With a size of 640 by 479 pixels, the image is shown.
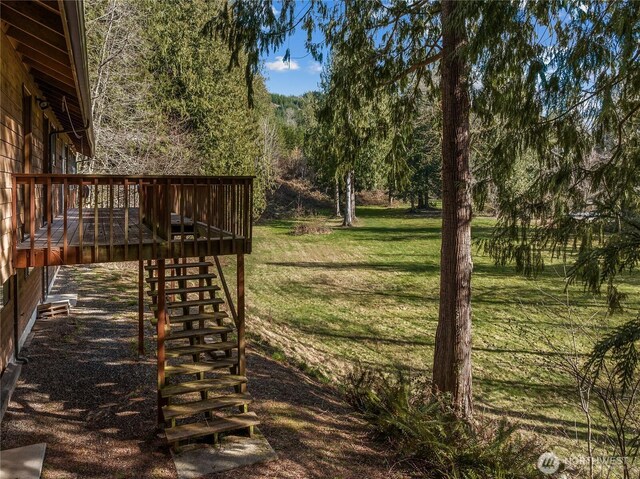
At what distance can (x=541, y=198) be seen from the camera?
5.10 meters

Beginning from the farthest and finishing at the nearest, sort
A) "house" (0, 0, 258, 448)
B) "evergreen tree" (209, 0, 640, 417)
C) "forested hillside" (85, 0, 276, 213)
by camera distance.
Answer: "forested hillside" (85, 0, 276, 213), "house" (0, 0, 258, 448), "evergreen tree" (209, 0, 640, 417)

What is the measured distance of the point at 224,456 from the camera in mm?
4812

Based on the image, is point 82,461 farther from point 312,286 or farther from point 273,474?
point 312,286

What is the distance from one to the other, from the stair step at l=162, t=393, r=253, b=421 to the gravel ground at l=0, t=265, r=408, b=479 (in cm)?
38

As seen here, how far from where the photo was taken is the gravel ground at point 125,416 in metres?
4.61

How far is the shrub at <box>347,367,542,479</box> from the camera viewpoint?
189 inches

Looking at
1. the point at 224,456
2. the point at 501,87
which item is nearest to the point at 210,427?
the point at 224,456

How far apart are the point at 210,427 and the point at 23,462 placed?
174 centimetres

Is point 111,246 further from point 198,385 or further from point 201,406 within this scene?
point 201,406

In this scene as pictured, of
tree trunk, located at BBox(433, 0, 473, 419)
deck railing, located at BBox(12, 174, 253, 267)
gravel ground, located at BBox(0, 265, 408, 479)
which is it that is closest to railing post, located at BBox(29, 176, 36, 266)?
deck railing, located at BBox(12, 174, 253, 267)

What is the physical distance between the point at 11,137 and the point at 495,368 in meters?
8.34

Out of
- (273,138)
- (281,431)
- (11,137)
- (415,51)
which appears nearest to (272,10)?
(415,51)

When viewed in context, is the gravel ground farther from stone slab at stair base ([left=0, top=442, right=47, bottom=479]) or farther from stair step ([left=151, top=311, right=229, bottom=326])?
stair step ([left=151, top=311, right=229, bottom=326])

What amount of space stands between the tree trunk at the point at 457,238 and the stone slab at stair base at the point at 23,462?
474cm
